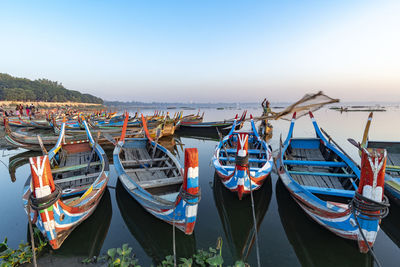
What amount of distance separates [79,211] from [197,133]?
18.4 m

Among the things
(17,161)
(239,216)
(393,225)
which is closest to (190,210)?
(239,216)

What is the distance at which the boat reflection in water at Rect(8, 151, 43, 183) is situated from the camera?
9570 millimetres

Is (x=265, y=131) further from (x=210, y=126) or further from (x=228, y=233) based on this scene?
(x=228, y=233)

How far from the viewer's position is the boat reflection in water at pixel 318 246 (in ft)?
13.3

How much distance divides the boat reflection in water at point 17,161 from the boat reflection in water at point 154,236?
24.3 ft

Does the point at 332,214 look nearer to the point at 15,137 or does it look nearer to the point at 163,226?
the point at 163,226

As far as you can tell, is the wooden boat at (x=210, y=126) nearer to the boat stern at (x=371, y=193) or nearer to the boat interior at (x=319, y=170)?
the boat interior at (x=319, y=170)

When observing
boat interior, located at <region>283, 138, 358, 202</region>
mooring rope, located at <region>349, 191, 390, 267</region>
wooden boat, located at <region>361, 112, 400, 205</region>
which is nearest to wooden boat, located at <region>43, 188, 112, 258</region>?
mooring rope, located at <region>349, 191, 390, 267</region>

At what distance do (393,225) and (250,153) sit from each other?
17.4ft

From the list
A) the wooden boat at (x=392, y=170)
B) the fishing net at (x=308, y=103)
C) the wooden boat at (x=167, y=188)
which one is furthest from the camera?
the wooden boat at (x=392, y=170)

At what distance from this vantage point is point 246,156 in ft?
17.1

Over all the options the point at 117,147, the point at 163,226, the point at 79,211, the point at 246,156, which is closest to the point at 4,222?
the point at 79,211

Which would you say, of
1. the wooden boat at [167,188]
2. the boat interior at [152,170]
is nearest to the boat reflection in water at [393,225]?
the wooden boat at [167,188]

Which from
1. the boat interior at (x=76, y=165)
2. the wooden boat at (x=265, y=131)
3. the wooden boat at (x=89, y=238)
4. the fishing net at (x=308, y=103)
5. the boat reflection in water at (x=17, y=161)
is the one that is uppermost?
the fishing net at (x=308, y=103)
